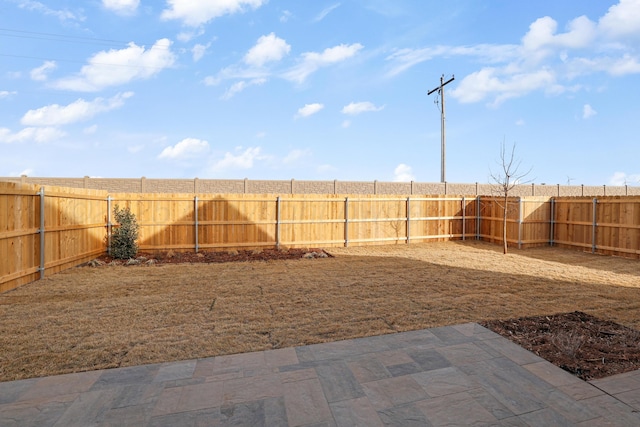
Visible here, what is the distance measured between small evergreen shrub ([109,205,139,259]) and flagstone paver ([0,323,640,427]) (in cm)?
728

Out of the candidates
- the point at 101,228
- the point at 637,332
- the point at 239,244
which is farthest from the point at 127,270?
the point at 637,332

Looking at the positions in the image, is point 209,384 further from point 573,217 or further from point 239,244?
point 573,217

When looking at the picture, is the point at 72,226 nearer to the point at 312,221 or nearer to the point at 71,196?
the point at 71,196

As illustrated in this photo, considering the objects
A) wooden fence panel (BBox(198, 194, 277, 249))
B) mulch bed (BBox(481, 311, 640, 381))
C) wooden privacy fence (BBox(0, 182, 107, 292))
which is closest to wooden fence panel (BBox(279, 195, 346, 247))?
wooden fence panel (BBox(198, 194, 277, 249))

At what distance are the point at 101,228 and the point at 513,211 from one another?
1370 centimetres

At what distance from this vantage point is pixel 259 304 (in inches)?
206

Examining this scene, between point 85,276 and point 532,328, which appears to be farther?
point 85,276

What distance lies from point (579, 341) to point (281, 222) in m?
9.06

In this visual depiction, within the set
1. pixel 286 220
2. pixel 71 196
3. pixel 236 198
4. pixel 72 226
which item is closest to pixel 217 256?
pixel 236 198

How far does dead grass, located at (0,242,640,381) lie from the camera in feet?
12.1

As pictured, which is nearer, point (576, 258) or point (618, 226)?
point (576, 258)

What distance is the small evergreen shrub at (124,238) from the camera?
9594 mm

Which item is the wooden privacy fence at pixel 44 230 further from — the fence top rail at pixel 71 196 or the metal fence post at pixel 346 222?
the metal fence post at pixel 346 222

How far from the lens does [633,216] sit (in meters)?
10.2
